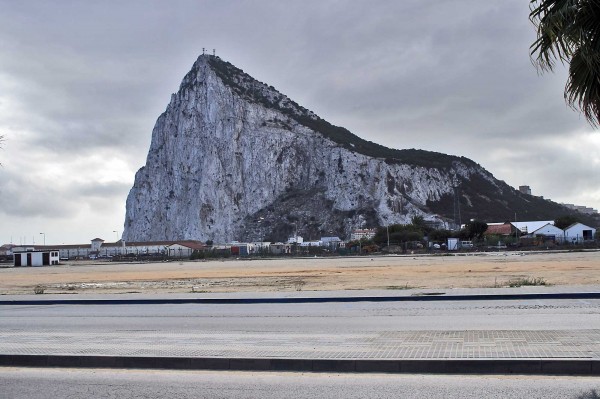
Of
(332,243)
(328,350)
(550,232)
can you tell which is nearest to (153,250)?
(332,243)

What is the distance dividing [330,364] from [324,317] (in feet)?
21.0

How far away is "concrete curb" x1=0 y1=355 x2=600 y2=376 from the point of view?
308 inches

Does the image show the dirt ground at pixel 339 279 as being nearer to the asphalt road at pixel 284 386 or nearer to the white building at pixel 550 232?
the asphalt road at pixel 284 386

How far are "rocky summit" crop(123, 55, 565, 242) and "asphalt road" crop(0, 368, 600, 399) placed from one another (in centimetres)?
15606

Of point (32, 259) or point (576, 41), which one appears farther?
point (32, 259)

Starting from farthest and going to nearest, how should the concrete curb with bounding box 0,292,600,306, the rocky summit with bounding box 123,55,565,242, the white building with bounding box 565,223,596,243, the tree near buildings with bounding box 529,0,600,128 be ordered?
the rocky summit with bounding box 123,55,565,242 → the white building with bounding box 565,223,596,243 → the concrete curb with bounding box 0,292,600,306 → the tree near buildings with bounding box 529,0,600,128

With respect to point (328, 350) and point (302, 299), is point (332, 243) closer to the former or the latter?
→ point (302, 299)

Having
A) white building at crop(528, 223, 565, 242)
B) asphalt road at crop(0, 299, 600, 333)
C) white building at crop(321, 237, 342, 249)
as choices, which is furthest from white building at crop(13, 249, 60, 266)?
white building at crop(528, 223, 565, 242)

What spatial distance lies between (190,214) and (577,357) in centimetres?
16480

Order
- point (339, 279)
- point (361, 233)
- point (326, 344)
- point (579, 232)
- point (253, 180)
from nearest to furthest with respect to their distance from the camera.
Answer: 1. point (326, 344)
2. point (339, 279)
3. point (579, 232)
4. point (361, 233)
5. point (253, 180)

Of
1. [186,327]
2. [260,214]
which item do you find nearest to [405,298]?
[186,327]

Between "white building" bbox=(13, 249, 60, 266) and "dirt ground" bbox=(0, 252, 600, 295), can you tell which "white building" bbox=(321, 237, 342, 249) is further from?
"dirt ground" bbox=(0, 252, 600, 295)

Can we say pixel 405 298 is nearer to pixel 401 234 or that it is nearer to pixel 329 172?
pixel 401 234

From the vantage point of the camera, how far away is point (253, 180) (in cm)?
17312
